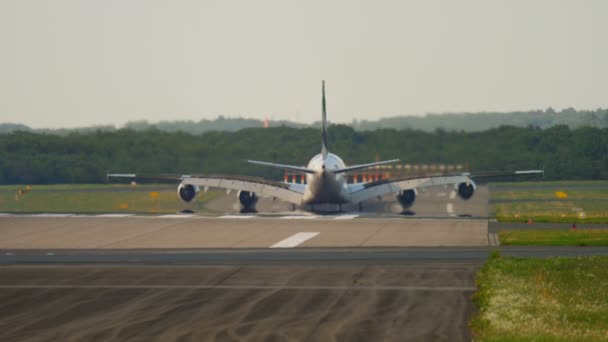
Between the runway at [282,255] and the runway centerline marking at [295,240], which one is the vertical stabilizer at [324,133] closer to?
the runway centerline marking at [295,240]

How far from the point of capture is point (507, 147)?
285 ft

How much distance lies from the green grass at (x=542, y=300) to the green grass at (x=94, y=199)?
48838mm

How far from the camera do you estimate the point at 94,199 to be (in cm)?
9050

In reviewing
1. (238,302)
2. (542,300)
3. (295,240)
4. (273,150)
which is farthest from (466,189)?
(238,302)

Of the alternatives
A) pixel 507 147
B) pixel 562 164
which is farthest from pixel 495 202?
pixel 562 164

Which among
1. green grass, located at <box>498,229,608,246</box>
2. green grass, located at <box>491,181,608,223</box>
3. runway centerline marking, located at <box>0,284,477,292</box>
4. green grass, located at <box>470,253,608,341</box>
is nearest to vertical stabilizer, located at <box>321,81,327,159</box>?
green grass, located at <box>491,181,608,223</box>

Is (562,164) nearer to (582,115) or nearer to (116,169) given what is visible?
(582,115)

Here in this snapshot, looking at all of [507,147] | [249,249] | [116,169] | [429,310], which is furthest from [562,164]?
[429,310]

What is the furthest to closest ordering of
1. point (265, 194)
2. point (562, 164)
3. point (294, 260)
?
point (562, 164), point (265, 194), point (294, 260)

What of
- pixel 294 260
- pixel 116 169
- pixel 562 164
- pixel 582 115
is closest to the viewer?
pixel 294 260

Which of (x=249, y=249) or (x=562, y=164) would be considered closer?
(x=249, y=249)

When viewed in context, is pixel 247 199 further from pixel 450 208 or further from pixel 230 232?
pixel 230 232

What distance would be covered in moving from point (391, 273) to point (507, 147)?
180ft

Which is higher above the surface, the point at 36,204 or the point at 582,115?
the point at 582,115
